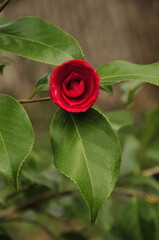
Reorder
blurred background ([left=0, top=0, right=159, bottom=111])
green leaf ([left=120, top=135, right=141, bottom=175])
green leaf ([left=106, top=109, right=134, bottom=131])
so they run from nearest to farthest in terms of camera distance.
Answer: green leaf ([left=106, top=109, right=134, bottom=131]) → green leaf ([left=120, top=135, right=141, bottom=175]) → blurred background ([left=0, top=0, right=159, bottom=111])

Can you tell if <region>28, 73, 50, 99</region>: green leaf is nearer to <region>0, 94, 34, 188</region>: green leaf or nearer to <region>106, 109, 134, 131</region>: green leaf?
<region>0, 94, 34, 188</region>: green leaf

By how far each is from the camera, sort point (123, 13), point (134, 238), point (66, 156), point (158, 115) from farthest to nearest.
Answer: point (123, 13), point (158, 115), point (134, 238), point (66, 156)

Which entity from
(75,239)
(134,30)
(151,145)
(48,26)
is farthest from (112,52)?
(48,26)

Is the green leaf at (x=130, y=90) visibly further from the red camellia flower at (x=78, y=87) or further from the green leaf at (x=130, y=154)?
the red camellia flower at (x=78, y=87)

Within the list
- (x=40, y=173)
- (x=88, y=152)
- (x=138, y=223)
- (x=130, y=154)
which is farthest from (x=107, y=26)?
(x=88, y=152)

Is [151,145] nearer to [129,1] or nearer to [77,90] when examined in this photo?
[77,90]

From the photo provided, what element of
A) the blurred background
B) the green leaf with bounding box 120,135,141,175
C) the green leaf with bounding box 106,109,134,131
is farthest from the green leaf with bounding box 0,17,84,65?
the blurred background

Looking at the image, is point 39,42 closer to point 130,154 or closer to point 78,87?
point 78,87
